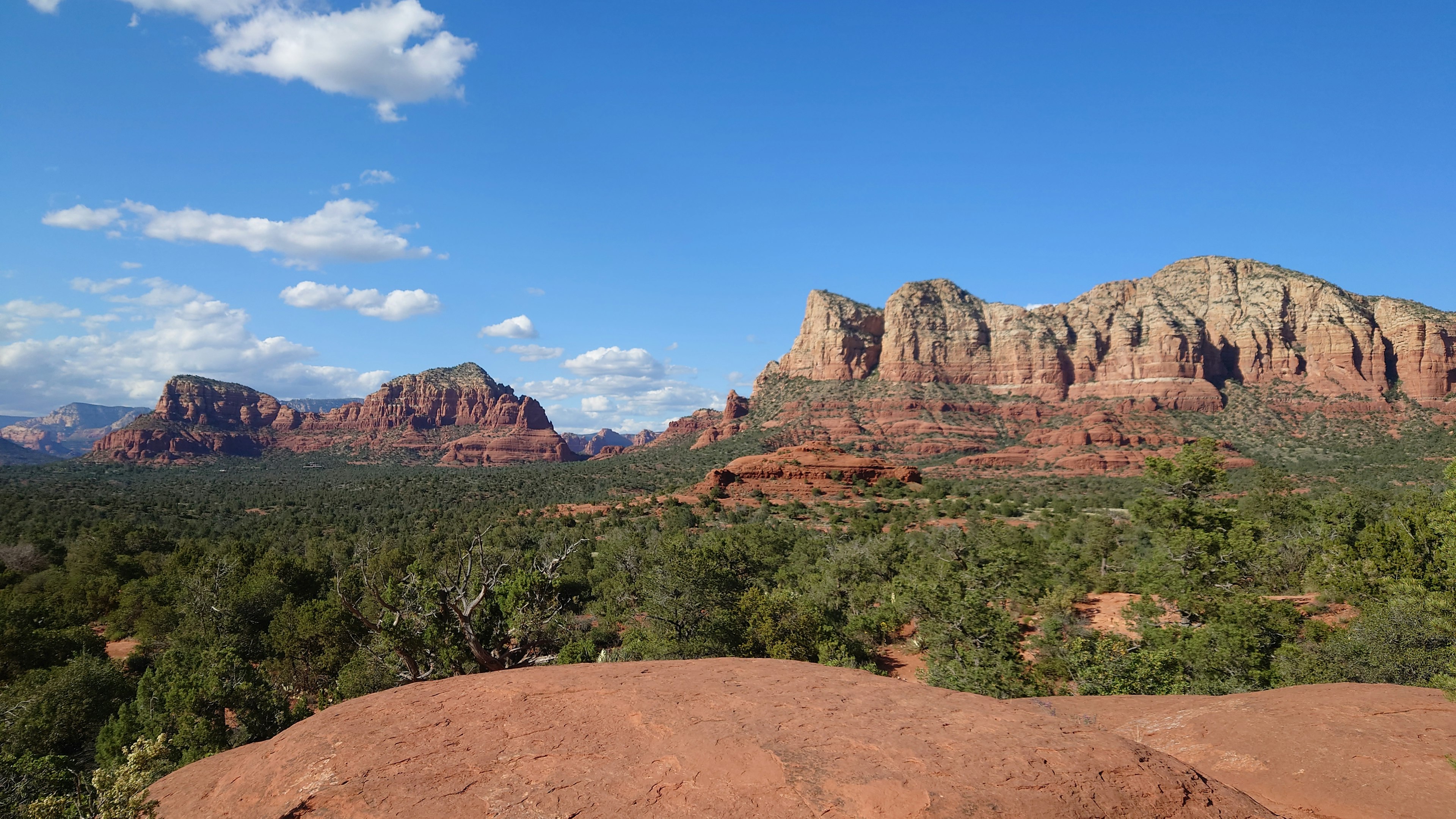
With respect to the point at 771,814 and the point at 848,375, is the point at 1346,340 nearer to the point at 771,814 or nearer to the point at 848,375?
the point at 848,375

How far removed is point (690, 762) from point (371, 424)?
617 ft

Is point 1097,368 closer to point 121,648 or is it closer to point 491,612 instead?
point 491,612

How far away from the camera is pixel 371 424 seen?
167 m

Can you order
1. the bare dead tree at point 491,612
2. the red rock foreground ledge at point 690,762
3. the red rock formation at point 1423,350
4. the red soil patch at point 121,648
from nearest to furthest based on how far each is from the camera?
the red rock foreground ledge at point 690,762
the bare dead tree at point 491,612
the red soil patch at point 121,648
the red rock formation at point 1423,350

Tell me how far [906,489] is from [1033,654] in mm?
50086

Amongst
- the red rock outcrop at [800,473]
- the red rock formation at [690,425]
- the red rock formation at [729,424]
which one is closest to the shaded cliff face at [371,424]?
the red rock formation at [690,425]

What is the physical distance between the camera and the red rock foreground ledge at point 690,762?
5.35m

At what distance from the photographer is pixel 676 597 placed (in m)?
23.5

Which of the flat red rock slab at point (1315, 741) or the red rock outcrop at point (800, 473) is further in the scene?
the red rock outcrop at point (800, 473)

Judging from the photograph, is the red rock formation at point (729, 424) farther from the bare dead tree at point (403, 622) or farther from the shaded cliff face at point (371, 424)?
the bare dead tree at point (403, 622)

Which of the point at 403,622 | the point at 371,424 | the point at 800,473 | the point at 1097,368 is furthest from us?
the point at 371,424

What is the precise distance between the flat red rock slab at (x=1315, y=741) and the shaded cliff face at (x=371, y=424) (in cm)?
15952

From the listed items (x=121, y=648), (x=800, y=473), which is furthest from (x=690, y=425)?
(x=121, y=648)

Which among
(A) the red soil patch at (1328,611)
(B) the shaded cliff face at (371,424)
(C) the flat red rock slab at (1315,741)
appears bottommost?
(A) the red soil patch at (1328,611)
